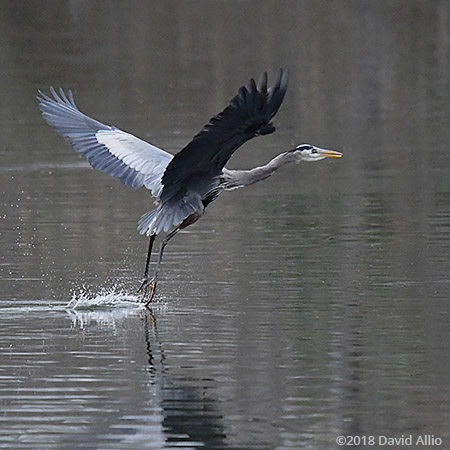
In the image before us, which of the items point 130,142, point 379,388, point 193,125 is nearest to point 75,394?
point 379,388

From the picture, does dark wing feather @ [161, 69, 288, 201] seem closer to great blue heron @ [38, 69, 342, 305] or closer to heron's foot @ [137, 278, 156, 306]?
great blue heron @ [38, 69, 342, 305]

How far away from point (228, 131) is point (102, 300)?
5.16 feet

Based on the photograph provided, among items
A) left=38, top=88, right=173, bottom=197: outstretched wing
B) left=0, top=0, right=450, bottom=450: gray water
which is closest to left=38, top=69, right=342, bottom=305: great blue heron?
left=38, top=88, right=173, bottom=197: outstretched wing

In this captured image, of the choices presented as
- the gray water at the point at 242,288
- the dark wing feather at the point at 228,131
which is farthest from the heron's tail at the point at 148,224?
the gray water at the point at 242,288

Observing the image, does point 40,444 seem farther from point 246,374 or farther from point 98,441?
point 246,374

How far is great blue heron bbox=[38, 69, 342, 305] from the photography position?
9.45m

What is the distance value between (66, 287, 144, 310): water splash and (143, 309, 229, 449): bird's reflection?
58.7 inches

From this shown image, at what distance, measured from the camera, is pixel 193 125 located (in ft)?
67.5

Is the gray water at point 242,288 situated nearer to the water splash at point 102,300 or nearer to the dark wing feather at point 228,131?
the water splash at point 102,300

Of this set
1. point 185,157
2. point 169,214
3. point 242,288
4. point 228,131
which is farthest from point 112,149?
point 228,131

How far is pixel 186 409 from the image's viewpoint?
760 centimetres

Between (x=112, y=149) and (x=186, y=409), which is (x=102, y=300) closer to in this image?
(x=112, y=149)

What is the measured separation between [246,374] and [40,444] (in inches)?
61.5

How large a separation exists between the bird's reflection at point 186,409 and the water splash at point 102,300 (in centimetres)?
149
